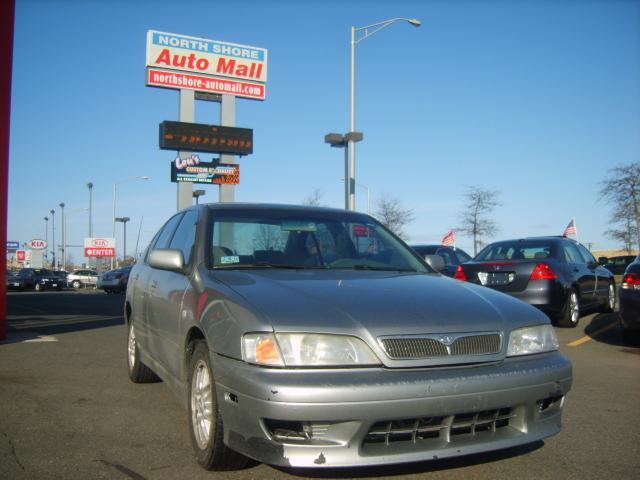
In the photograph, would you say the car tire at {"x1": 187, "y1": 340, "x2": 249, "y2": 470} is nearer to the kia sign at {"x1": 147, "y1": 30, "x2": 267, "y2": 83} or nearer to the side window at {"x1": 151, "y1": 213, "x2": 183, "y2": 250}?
the side window at {"x1": 151, "y1": 213, "x2": 183, "y2": 250}

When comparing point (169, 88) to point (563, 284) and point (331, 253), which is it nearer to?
point (563, 284)

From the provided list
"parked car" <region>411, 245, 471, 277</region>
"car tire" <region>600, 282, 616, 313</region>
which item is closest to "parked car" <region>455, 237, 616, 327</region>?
"car tire" <region>600, 282, 616, 313</region>

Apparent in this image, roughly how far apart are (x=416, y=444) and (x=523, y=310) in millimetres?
1139

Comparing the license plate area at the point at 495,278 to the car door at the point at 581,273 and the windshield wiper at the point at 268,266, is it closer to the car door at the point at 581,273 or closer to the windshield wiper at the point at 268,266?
the car door at the point at 581,273

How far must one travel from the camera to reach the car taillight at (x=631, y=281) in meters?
7.80

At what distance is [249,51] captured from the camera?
33500 millimetres

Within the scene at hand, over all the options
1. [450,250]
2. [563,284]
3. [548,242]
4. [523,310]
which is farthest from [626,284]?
[450,250]

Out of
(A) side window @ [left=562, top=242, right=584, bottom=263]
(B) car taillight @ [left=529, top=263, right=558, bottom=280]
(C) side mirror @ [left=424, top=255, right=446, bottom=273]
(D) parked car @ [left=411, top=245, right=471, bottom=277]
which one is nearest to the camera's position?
(C) side mirror @ [left=424, top=255, right=446, bottom=273]

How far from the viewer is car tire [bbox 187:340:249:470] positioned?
3.28 meters

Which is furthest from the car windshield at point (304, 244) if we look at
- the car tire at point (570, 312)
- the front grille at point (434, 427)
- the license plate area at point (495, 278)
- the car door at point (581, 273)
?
the car door at point (581, 273)

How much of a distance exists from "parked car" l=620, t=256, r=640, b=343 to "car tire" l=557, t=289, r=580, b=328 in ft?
7.15

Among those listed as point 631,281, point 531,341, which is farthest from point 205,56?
point 531,341

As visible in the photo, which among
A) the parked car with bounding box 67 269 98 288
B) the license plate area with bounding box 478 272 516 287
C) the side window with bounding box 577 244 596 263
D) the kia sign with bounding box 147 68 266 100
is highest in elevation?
the kia sign with bounding box 147 68 266 100

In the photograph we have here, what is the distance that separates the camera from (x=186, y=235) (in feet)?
16.2
